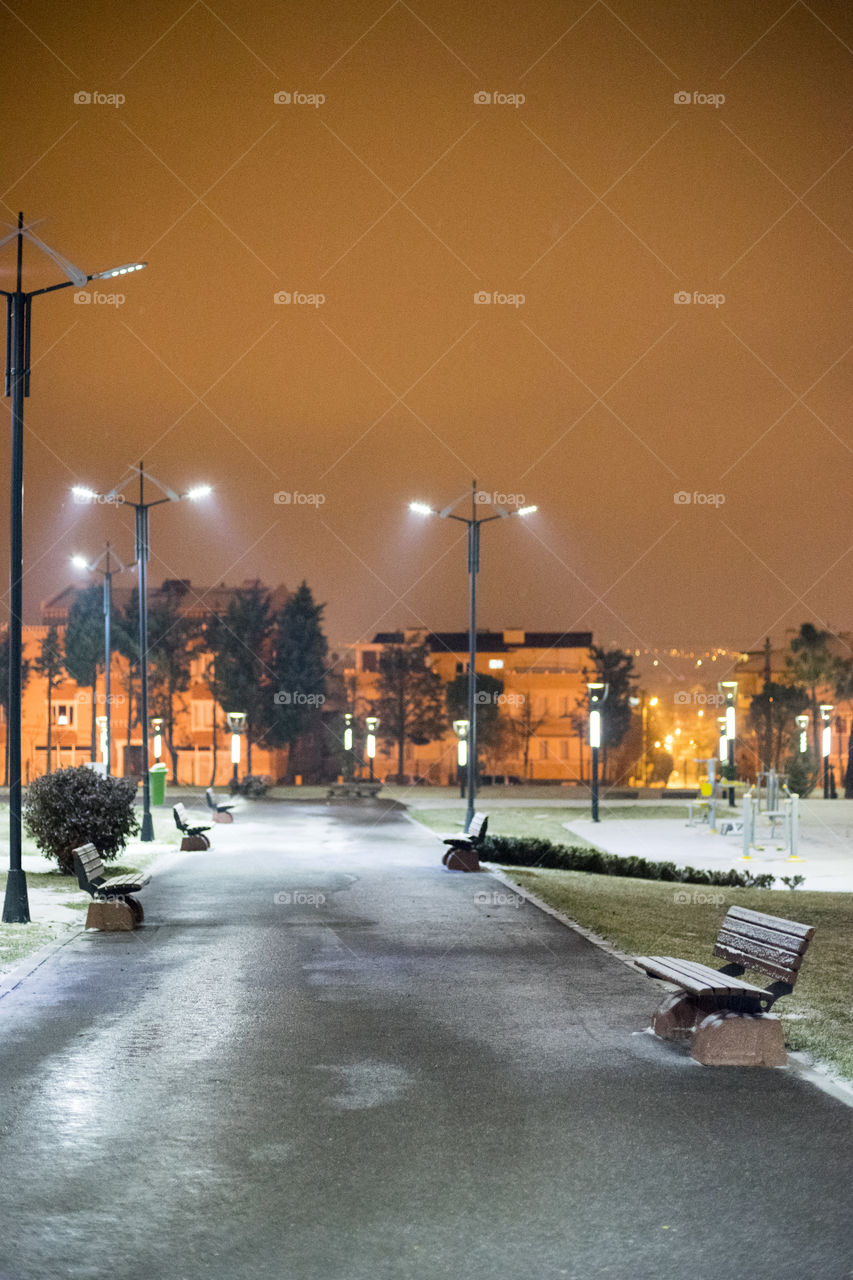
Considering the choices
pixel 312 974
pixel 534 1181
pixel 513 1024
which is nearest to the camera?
pixel 534 1181

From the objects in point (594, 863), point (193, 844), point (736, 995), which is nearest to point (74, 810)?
point (193, 844)

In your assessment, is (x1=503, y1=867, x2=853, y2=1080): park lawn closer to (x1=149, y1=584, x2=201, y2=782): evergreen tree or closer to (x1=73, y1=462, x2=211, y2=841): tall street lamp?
(x1=73, y1=462, x2=211, y2=841): tall street lamp

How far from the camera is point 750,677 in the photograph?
12069 cm

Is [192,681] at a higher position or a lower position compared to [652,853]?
higher

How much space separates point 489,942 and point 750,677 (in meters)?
111

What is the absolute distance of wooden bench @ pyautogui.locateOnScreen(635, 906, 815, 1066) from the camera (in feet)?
27.7

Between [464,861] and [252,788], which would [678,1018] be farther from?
[252,788]

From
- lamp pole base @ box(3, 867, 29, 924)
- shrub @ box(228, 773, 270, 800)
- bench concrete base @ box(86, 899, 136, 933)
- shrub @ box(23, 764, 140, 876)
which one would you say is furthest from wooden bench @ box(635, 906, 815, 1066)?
shrub @ box(228, 773, 270, 800)

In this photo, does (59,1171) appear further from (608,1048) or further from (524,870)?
(524,870)

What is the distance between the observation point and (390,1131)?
274 inches

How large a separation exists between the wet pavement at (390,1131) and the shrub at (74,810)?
8127 mm

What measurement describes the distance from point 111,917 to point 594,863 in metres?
13.9

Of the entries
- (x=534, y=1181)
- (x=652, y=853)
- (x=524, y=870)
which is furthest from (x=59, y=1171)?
(x=652, y=853)

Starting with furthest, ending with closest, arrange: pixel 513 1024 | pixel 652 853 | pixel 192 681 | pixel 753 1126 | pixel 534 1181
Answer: pixel 192 681 → pixel 652 853 → pixel 513 1024 → pixel 753 1126 → pixel 534 1181
